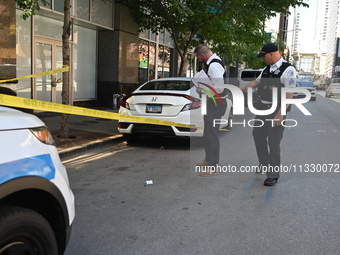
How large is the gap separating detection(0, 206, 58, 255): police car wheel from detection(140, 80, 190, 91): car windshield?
19.9ft

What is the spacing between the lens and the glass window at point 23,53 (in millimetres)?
10617

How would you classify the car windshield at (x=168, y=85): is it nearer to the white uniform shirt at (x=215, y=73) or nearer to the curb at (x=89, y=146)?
the curb at (x=89, y=146)

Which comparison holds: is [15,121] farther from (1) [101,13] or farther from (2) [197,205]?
(1) [101,13]

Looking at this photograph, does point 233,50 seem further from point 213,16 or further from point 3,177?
point 3,177

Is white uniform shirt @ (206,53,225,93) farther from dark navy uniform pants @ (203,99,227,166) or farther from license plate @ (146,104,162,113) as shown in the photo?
license plate @ (146,104,162,113)

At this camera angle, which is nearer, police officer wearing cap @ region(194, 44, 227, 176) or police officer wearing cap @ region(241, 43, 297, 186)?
police officer wearing cap @ region(241, 43, 297, 186)

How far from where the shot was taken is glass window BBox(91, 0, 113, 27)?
43.8 ft

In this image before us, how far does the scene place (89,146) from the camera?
24.7ft

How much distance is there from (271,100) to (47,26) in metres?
8.99

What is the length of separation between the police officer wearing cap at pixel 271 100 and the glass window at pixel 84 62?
31.2ft

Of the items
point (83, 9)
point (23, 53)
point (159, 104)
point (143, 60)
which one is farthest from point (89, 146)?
point (143, 60)

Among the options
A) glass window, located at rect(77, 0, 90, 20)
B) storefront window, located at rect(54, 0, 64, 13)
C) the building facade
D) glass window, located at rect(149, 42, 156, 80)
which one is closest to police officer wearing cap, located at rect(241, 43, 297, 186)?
the building facade

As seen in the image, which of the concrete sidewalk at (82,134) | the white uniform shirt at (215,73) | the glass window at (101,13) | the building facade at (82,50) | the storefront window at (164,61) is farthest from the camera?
the storefront window at (164,61)

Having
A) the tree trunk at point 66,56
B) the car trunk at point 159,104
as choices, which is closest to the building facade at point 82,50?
the tree trunk at point 66,56
